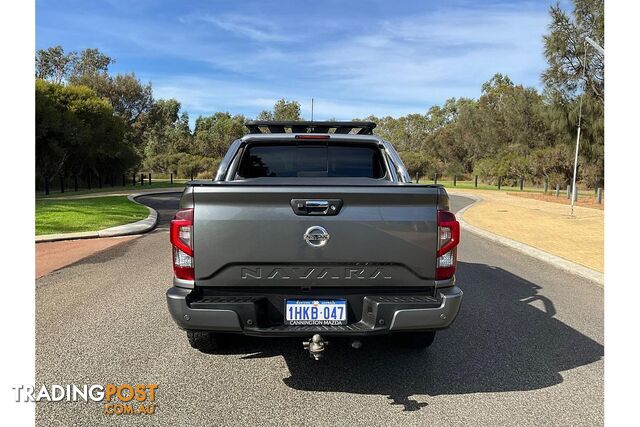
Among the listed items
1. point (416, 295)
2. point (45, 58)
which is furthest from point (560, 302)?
point (45, 58)

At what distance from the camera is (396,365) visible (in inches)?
169

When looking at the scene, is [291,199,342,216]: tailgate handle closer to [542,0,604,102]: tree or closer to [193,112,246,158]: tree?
[542,0,604,102]: tree

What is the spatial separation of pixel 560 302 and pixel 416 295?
4.03 metres

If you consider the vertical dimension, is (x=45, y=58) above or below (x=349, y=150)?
above

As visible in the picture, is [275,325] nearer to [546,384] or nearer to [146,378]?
[146,378]

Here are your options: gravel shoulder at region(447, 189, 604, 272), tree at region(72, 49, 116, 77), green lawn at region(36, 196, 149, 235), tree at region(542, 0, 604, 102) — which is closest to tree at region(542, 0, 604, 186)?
tree at region(542, 0, 604, 102)

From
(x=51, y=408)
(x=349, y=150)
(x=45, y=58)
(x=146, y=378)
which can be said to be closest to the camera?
(x=51, y=408)

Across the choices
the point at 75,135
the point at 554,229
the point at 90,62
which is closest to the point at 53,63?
the point at 90,62

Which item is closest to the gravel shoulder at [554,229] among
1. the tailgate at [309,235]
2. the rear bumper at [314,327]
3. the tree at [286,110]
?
the rear bumper at [314,327]

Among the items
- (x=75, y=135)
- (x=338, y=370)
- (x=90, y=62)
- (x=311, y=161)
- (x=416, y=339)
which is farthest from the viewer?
(x=90, y=62)

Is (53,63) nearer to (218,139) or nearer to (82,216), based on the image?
(218,139)

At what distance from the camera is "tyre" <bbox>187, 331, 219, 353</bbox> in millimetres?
4434

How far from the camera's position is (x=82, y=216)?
14609mm

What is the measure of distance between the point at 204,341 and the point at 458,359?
7.59 ft
